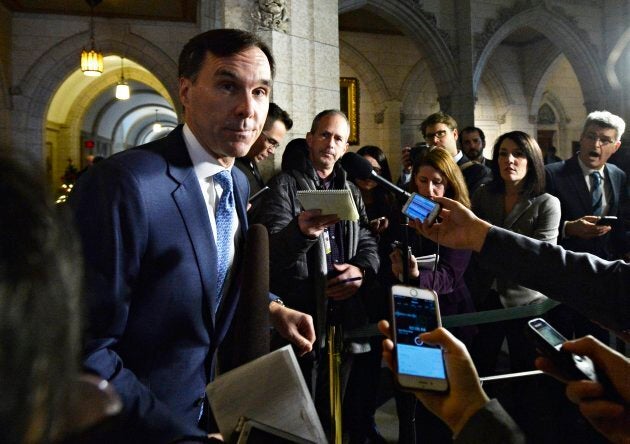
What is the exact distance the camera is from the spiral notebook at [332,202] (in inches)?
73.3

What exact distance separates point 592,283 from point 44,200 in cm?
140

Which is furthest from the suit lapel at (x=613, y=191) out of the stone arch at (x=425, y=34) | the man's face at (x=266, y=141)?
the stone arch at (x=425, y=34)

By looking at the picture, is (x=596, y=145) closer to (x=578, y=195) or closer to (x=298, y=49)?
Result: (x=578, y=195)

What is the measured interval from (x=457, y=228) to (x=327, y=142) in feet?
4.13

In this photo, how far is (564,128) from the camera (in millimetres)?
15969

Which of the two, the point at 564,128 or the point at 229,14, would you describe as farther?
the point at 564,128

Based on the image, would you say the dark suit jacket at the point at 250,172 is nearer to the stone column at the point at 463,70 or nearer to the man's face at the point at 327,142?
the man's face at the point at 327,142

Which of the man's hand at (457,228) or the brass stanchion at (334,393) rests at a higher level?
the man's hand at (457,228)

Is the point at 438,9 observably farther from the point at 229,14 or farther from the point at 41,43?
the point at 41,43

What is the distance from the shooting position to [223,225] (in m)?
1.45

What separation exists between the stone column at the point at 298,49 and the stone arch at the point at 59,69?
7352 millimetres

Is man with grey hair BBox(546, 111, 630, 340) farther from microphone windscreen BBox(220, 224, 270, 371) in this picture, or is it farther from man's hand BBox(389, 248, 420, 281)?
microphone windscreen BBox(220, 224, 270, 371)

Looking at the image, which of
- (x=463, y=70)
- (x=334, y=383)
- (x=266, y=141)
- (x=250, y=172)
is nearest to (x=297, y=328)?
(x=334, y=383)

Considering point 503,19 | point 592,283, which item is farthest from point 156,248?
point 503,19
